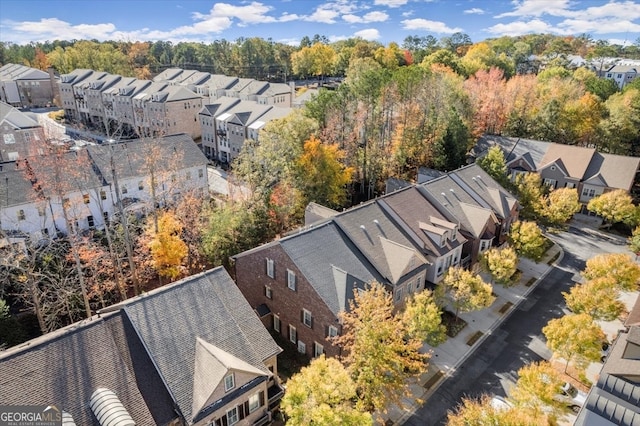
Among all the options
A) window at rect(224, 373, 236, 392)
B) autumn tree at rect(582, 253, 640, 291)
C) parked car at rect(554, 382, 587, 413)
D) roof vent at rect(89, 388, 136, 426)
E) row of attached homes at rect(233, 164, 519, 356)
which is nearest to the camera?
roof vent at rect(89, 388, 136, 426)

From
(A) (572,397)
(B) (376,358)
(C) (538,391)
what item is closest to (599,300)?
(A) (572,397)

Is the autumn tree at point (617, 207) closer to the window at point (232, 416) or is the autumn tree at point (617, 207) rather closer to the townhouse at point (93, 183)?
the window at point (232, 416)

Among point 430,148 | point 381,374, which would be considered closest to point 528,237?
point 381,374

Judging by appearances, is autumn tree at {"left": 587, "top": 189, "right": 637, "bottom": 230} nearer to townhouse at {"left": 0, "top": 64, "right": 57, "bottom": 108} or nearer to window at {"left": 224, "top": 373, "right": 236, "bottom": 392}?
window at {"left": 224, "top": 373, "right": 236, "bottom": 392}

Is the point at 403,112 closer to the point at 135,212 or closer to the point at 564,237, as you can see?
the point at 564,237

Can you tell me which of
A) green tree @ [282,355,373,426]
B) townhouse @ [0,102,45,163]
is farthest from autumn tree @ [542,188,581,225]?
townhouse @ [0,102,45,163]

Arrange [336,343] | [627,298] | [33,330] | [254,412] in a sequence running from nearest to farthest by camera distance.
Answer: [254,412] → [336,343] → [33,330] → [627,298]

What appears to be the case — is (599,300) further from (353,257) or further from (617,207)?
(617,207)
